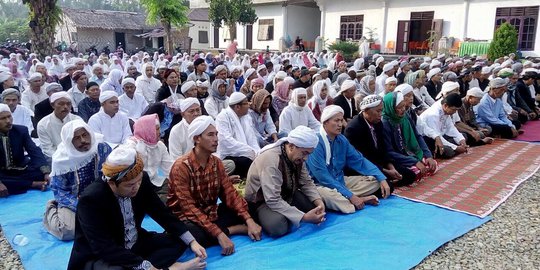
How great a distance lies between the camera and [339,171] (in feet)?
12.8

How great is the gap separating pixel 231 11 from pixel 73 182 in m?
20.4

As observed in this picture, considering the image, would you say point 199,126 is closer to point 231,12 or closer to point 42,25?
point 42,25

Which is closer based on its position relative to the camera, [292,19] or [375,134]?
[375,134]

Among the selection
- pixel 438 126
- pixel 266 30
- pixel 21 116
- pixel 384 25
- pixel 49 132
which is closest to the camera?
pixel 49 132

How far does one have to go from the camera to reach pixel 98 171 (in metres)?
3.15

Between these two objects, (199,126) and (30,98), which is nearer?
(199,126)

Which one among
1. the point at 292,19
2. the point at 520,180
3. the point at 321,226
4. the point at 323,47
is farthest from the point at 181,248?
the point at 292,19

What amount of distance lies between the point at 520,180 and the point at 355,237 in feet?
7.97

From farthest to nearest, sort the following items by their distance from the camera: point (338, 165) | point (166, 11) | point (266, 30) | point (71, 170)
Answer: point (266, 30) → point (166, 11) → point (338, 165) → point (71, 170)

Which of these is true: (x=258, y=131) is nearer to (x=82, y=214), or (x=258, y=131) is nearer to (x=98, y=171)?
(x=98, y=171)

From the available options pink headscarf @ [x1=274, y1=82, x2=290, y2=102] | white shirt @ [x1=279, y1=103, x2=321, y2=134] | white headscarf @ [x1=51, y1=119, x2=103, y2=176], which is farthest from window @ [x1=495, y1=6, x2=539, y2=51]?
white headscarf @ [x1=51, y1=119, x2=103, y2=176]

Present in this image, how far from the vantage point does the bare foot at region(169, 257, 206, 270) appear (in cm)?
250

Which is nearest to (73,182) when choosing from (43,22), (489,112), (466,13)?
(489,112)

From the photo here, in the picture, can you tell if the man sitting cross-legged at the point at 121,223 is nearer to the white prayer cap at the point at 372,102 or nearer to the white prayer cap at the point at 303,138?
the white prayer cap at the point at 303,138
